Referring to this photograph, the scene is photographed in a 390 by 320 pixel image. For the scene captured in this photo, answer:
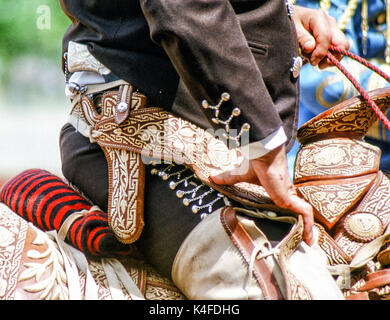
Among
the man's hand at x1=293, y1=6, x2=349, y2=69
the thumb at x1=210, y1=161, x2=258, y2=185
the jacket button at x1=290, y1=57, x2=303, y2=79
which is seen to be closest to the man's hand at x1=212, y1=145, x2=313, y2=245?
the thumb at x1=210, y1=161, x2=258, y2=185

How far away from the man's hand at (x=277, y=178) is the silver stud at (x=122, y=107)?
299 mm

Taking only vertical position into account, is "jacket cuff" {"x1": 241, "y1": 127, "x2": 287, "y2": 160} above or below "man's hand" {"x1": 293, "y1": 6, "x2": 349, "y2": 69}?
below

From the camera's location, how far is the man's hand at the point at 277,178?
1.29m

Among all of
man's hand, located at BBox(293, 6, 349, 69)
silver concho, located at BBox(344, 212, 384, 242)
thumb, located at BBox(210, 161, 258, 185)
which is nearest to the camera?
thumb, located at BBox(210, 161, 258, 185)

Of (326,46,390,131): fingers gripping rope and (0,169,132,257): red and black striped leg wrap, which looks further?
(326,46,390,131): fingers gripping rope

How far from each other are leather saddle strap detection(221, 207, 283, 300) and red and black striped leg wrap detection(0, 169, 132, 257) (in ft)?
0.94

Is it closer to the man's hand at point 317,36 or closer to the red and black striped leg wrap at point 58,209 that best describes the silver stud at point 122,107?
the red and black striped leg wrap at point 58,209

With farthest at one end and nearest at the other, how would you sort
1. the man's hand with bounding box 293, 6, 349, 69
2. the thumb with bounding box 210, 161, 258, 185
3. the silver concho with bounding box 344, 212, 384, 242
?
the man's hand with bounding box 293, 6, 349, 69
the silver concho with bounding box 344, 212, 384, 242
the thumb with bounding box 210, 161, 258, 185

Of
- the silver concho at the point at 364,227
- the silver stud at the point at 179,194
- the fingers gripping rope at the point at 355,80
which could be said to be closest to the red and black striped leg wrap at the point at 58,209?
the silver stud at the point at 179,194

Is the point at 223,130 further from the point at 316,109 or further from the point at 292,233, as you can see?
the point at 316,109

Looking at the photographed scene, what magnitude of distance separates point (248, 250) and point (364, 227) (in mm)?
374

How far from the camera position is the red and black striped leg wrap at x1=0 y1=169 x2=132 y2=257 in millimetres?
1388

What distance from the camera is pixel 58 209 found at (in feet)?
4.80

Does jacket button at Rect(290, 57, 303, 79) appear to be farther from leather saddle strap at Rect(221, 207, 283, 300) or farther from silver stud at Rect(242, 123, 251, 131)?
leather saddle strap at Rect(221, 207, 283, 300)
